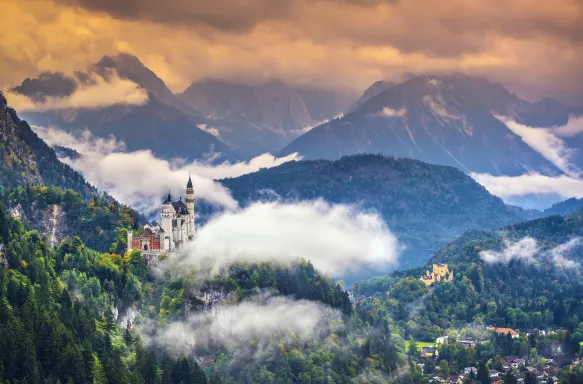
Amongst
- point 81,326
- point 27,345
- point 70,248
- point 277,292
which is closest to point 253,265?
point 277,292

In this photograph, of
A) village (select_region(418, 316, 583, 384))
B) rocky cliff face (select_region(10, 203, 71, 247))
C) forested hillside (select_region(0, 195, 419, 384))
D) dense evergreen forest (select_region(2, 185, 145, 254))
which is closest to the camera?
forested hillside (select_region(0, 195, 419, 384))

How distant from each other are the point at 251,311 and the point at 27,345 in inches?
2089

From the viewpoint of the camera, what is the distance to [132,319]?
16450 cm

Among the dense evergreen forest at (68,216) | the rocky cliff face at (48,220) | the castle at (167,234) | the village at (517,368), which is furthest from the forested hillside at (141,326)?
the dense evergreen forest at (68,216)

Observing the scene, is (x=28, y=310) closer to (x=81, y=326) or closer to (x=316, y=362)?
(x=81, y=326)

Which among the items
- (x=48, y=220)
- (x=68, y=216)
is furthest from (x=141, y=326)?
(x=68, y=216)

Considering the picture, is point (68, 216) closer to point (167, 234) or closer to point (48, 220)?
point (48, 220)

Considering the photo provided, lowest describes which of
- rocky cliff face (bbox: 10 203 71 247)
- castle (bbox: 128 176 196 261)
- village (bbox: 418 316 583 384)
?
village (bbox: 418 316 583 384)

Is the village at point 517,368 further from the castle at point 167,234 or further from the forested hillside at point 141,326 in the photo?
the castle at point 167,234

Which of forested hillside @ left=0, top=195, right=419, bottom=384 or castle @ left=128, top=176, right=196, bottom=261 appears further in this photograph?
castle @ left=128, top=176, right=196, bottom=261

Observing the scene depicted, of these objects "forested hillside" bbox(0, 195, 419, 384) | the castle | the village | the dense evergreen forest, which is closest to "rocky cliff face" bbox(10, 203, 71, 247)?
the dense evergreen forest

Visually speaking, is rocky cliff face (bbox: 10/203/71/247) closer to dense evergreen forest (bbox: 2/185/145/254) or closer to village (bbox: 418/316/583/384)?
dense evergreen forest (bbox: 2/185/145/254)

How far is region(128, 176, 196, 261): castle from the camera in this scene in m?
174

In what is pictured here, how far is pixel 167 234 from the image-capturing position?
175875mm
